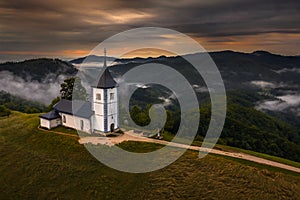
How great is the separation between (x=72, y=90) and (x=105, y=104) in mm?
20463

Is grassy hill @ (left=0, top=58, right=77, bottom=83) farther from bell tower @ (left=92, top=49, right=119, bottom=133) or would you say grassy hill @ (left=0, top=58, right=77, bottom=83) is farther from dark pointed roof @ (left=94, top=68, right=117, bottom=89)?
bell tower @ (left=92, top=49, right=119, bottom=133)

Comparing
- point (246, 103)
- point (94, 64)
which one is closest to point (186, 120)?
point (94, 64)

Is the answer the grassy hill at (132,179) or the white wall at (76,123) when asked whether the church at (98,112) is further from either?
the grassy hill at (132,179)

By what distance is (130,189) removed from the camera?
89.7ft

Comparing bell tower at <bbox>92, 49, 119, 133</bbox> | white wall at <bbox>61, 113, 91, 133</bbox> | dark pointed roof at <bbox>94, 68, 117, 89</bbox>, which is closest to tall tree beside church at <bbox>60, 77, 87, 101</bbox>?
white wall at <bbox>61, 113, 91, 133</bbox>

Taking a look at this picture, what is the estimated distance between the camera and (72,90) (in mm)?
56719

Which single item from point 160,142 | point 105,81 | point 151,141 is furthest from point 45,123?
point 160,142

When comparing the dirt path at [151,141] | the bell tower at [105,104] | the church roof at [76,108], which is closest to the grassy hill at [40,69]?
the church roof at [76,108]

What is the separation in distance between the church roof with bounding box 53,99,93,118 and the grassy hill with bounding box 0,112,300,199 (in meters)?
5.94

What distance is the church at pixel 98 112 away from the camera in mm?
39438

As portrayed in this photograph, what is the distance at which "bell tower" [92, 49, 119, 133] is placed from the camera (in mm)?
39312

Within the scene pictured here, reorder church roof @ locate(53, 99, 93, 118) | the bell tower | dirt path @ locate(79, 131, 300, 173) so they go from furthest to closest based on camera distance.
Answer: church roof @ locate(53, 99, 93, 118) < the bell tower < dirt path @ locate(79, 131, 300, 173)

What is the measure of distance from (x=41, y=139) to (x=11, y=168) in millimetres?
6541

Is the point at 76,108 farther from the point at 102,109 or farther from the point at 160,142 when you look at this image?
the point at 160,142
